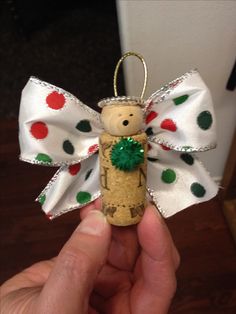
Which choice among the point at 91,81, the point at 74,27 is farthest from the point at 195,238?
the point at 74,27

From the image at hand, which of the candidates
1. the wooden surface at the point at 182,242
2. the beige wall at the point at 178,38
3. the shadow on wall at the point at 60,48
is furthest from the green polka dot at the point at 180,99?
the shadow on wall at the point at 60,48

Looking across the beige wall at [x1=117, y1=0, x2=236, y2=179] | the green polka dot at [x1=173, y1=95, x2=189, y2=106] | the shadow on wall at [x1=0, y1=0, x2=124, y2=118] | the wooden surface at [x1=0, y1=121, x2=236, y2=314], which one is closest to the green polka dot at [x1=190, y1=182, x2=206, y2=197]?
the green polka dot at [x1=173, y1=95, x2=189, y2=106]

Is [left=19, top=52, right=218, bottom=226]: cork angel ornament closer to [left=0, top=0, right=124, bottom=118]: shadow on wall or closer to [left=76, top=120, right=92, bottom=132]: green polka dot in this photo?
[left=76, top=120, right=92, bottom=132]: green polka dot

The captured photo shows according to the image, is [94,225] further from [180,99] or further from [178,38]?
[178,38]

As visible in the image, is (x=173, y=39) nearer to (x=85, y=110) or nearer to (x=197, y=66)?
(x=197, y=66)

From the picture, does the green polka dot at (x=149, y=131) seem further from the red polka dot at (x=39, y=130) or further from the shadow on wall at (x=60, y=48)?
the shadow on wall at (x=60, y=48)
